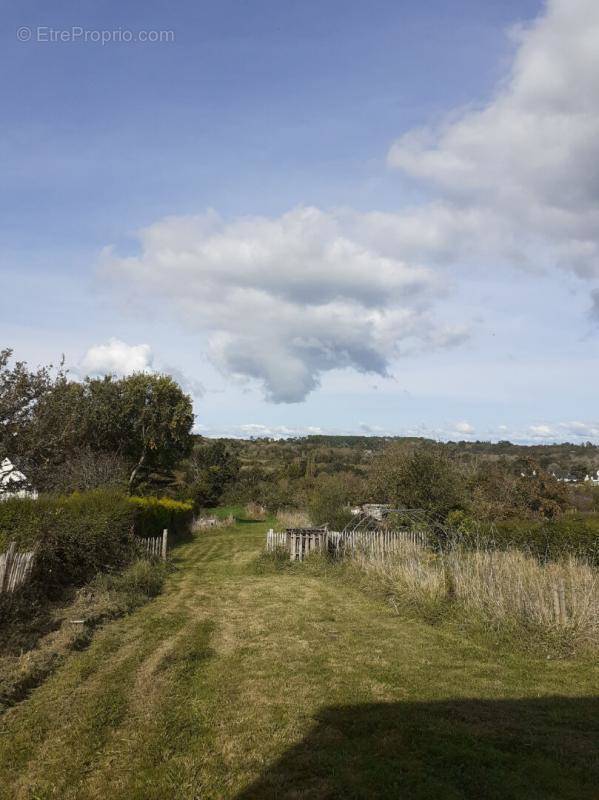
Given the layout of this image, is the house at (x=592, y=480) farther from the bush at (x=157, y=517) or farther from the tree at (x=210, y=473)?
the tree at (x=210, y=473)

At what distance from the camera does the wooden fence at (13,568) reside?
902 centimetres

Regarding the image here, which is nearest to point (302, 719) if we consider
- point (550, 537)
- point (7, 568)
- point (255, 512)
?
point (7, 568)

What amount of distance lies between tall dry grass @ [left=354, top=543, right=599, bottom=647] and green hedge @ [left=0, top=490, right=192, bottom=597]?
7086 mm

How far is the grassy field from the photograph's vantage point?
438cm

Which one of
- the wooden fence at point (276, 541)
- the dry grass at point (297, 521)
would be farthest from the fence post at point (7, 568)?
the dry grass at point (297, 521)

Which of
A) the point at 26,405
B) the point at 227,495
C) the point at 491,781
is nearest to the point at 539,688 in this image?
the point at 491,781

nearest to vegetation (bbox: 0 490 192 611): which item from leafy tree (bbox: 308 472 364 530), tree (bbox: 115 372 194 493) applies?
leafy tree (bbox: 308 472 364 530)

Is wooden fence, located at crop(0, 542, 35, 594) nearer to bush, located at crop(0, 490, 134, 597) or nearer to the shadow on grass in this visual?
bush, located at crop(0, 490, 134, 597)

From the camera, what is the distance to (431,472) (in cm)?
2033

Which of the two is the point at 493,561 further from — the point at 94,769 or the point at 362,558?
the point at 94,769

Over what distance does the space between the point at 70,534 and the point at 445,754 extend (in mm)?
10408

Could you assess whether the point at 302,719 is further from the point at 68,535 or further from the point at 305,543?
the point at 305,543

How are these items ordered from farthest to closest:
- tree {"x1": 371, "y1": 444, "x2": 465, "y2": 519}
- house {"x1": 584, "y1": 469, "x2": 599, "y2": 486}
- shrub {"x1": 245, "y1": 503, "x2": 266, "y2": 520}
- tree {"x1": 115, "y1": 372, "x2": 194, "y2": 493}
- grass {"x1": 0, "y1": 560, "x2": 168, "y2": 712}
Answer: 1. shrub {"x1": 245, "y1": 503, "x2": 266, "y2": 520}
2. house {"x1": 584, "y1": 469, "x2": 599, "y2": 486}
3. tree {"x1": 115, "y1": 372, "x2": 194, "y2": 493}
4. tree {"x1": 371, "y1": 444, "x2": 465, "y2": 519}
5. grass {"x1": 0, "y1": 560, "x2": 168, "y2": 712}

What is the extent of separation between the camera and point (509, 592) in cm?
914
